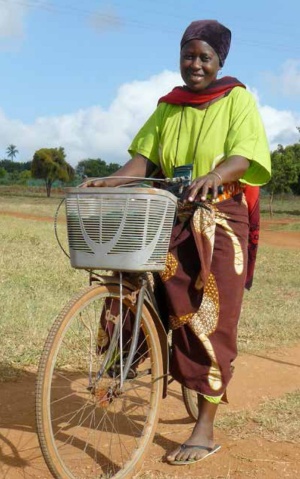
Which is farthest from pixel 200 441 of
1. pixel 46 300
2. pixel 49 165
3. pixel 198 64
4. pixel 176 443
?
pixel 49 165

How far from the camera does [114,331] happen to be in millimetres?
3172

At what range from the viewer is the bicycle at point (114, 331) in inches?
109

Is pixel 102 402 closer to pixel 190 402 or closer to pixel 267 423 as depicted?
pixel 190 402

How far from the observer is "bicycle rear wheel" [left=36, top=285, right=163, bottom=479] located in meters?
2.76

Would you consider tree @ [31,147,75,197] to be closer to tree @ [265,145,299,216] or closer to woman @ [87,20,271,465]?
tree @ [265,145,299,216]

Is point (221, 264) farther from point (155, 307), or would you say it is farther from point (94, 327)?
point (94, 327)

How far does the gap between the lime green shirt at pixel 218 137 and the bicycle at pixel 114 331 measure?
172mm

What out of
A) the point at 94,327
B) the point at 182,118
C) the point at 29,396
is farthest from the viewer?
the point at 29,396

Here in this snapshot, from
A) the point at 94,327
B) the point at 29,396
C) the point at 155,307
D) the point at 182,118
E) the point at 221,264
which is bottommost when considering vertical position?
the point at 29,396

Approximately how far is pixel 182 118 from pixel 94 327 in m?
1.37

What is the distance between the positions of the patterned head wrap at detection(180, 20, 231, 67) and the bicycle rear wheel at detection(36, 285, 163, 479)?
121cm

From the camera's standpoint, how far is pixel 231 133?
3221mm

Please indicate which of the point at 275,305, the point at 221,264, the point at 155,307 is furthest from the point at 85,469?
the point at 275,305

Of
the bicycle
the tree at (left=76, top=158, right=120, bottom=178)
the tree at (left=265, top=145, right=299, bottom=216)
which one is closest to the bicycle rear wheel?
the bicycle
